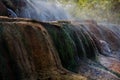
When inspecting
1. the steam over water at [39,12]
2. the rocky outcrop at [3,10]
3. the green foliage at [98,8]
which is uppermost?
the green foliage at [98,8]

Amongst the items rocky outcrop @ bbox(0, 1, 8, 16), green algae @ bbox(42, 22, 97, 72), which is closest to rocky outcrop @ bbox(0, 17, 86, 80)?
green algae @ bbox(42, 22, 97, 72)

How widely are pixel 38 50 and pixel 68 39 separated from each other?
2.94 metres

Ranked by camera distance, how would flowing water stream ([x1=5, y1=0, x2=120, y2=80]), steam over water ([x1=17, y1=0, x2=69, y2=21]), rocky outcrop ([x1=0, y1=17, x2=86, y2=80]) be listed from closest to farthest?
rocky outcrop ([x1=0, y1=17, x2=86, y2=80]) < flowing water stream ([x1=5, y1=0, x2=120, y2=80]) < steam over water ([x1=17, y1=0, x2=69, y2=21])

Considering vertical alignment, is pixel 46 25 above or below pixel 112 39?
below

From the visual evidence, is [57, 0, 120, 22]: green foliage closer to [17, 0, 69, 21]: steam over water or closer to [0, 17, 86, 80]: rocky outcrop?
[17, 0, 69, 21]: steam over water

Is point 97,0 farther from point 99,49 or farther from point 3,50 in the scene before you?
point 3,50

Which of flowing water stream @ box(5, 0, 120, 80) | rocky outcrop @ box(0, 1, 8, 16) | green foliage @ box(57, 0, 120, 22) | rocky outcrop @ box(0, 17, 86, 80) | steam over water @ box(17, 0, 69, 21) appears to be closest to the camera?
rocky outcrop @ box(0, 17, 86, 80)

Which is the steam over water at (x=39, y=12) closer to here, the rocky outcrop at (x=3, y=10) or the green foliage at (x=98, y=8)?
the rocky outcrop at (x=3, y=10)

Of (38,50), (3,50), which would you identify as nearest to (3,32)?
(3,50)

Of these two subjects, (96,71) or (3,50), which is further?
(96,71)

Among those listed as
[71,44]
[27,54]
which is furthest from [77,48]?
[27,54]

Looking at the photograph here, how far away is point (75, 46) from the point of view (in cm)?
1294

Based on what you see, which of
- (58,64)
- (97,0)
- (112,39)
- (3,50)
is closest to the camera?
(3,50)

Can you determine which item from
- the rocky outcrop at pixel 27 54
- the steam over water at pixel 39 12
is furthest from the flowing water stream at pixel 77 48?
the rocky outcrop at pixel 27 54
